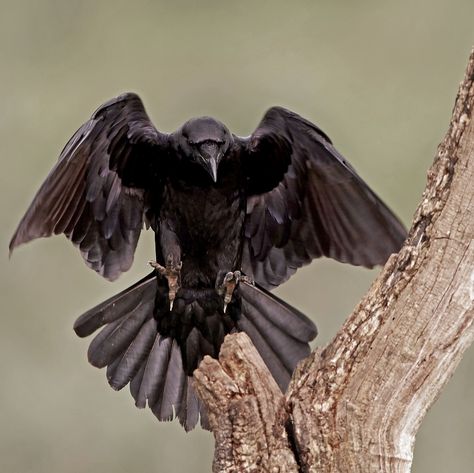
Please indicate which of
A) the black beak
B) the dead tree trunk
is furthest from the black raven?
the dead tree trunk

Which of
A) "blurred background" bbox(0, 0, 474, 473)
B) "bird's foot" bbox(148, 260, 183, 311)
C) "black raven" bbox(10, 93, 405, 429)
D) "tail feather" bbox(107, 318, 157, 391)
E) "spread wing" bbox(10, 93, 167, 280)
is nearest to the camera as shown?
"spread wing" bbox(10, 93, 167, 280)

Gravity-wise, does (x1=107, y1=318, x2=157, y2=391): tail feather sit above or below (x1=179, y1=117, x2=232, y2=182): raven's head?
below

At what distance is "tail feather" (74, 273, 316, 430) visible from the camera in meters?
7.80

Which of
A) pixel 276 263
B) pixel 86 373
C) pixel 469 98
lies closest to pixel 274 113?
pixel 276 263

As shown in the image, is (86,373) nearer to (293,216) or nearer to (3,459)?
(3,459)

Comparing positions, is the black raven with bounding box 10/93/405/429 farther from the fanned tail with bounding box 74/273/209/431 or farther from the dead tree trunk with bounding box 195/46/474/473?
the dead tree trunk with bounding box 195/46/474/473

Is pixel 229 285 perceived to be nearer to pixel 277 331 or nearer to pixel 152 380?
pixel 277 331

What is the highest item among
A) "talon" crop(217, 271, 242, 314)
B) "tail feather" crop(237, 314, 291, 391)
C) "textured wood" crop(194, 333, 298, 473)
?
"talon" crop(217, 271, 242, 314)

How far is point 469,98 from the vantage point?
5266 mm

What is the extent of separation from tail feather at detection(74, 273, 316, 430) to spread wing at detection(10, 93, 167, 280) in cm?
33

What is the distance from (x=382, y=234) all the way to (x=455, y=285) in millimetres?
2094

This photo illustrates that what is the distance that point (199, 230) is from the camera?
780 cm

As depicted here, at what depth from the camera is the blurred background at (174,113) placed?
10.1 meters

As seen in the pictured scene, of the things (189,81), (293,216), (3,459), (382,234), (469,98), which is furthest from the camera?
(189,81)
